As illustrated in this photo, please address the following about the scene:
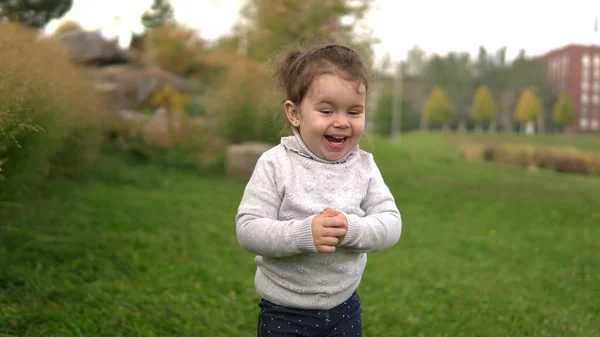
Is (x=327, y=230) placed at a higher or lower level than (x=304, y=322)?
higher

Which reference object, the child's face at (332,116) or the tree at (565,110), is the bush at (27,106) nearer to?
the child's face at (332,116)

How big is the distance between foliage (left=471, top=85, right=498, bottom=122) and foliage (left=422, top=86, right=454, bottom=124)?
1.73 meters

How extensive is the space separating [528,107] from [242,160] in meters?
27.8

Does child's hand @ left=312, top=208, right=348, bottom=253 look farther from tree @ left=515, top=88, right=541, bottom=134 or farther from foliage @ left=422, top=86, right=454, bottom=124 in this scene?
foliage @ left=422, top=86, right=454, bottom=124

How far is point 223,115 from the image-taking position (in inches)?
464

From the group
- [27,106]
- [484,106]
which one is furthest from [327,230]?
[484,106]

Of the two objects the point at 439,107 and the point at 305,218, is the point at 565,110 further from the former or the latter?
the point at 305,218

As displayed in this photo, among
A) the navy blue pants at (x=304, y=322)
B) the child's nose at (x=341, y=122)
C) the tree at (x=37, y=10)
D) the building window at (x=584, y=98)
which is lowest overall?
the navy blue pants at (x=304, y=322)

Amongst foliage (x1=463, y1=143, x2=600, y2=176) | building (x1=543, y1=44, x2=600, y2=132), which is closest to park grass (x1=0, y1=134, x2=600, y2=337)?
foliage (x1=463, y1=143, x2=600, y2=176)

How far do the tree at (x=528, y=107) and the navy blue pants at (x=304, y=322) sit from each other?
113 ft

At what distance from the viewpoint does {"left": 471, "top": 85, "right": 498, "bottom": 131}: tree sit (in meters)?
35.7

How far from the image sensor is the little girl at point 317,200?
204cm

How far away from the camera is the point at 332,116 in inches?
81.8

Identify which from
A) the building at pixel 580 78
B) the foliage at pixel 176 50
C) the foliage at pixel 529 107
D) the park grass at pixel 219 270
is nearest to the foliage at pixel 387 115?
the foliage at pixel 529 107
